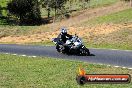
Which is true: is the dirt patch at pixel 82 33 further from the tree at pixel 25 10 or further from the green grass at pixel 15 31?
the tree at pixel 25 10

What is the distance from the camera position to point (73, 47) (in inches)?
1104

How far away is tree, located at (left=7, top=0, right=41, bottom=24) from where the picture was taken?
8562 cm

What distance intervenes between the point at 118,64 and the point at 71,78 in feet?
19.3

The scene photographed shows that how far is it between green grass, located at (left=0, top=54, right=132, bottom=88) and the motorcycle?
2939mm

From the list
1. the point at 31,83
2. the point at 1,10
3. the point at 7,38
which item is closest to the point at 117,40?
the point at 7,38

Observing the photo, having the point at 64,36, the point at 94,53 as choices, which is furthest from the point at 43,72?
the point at 64,36

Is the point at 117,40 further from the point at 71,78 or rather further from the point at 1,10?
the point at 1,10

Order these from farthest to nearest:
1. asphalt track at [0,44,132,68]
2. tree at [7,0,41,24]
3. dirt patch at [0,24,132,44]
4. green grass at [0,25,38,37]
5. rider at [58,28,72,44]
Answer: tree at [7,0,41,24], green grass at [0,25,38,37], dirt patch at [0,24,132,44], rider at [58,28,72,44], asphalt track at [0,44,132,68]

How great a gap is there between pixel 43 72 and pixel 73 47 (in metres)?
8.38

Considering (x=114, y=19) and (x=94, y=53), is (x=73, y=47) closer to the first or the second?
(x=94, y=53)

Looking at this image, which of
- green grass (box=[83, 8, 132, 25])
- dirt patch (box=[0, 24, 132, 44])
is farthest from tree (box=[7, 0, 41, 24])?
dirt patch (box=[0, 24, 132, 44])

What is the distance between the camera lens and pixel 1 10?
91.1 metres

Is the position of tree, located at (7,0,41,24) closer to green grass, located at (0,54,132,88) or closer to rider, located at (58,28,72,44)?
rider, located at (58,28,72,44)

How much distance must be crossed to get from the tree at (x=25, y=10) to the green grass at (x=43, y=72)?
5993cm
